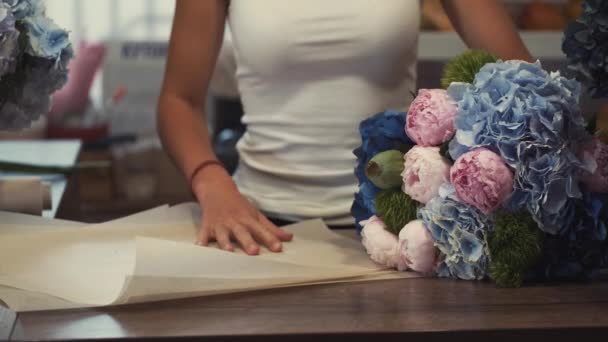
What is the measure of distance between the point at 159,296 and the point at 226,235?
235 mm

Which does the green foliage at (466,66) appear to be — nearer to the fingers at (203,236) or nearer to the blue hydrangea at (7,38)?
the fingers at (203,236)

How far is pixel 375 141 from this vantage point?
132 centimetres

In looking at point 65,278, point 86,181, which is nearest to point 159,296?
point 65,278

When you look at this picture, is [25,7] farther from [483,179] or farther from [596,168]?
[596,168]

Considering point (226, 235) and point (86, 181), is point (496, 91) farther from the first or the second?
point (86, 181)

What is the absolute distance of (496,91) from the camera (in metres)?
1.19

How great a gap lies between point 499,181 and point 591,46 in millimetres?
192

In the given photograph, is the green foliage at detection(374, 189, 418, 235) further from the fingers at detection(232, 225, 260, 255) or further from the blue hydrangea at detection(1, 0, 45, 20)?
the blue hydrangea at detection(1, 0, 45, 20)

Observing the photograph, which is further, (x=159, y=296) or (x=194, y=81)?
(x=194, y=81)

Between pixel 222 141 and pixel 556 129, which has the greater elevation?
pixel 556 129

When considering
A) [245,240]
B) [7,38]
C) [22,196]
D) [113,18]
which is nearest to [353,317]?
[245,240]

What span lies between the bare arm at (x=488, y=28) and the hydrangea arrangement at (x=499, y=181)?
0.32 metres

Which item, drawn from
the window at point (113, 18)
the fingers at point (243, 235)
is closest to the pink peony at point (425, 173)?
the fingers at point (243, 235)

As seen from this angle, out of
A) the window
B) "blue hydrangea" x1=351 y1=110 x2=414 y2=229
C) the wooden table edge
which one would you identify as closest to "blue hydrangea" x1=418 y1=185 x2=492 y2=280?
"blue hydrangea" x1=351 y1=110 x2=414 y2=229
